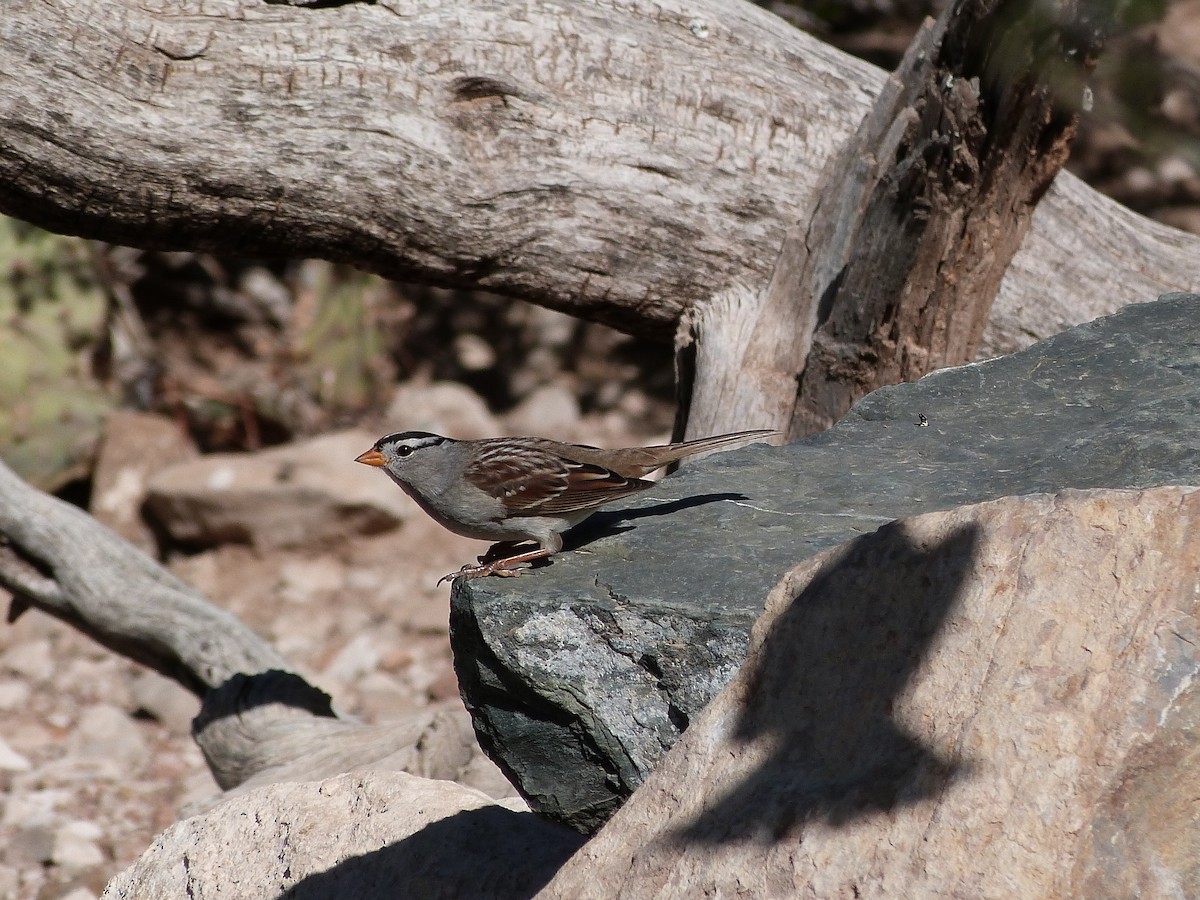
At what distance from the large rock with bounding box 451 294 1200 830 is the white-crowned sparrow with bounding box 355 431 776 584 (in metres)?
0.12

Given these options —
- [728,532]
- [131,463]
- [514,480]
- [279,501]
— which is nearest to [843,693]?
[728,532]

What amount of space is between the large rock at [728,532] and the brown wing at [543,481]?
10 centimetres

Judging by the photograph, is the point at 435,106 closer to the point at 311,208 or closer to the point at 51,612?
the point at 311,208

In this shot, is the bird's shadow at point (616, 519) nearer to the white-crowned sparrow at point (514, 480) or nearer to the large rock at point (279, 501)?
the white-crowned sparrow at point (514, 480)

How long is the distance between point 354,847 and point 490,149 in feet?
8.86

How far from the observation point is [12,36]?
4562 mm

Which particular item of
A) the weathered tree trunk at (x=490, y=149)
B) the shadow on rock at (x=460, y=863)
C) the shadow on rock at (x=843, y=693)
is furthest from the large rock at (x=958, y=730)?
the weathered tree trunk at (x=490, y=149)

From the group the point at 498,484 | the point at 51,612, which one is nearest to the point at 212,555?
the point at 51,612

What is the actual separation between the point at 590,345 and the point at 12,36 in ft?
23.0

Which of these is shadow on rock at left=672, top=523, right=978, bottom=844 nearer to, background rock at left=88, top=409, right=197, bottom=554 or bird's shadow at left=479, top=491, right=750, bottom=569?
bird's shadow at left=479, top=491, right=750, bottom=569

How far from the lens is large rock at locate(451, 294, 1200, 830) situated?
11.1 feet

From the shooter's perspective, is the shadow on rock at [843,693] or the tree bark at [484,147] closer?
the shadow on rock at [843,693]

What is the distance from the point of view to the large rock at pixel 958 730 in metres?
2.42

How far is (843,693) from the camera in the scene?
278 cm
